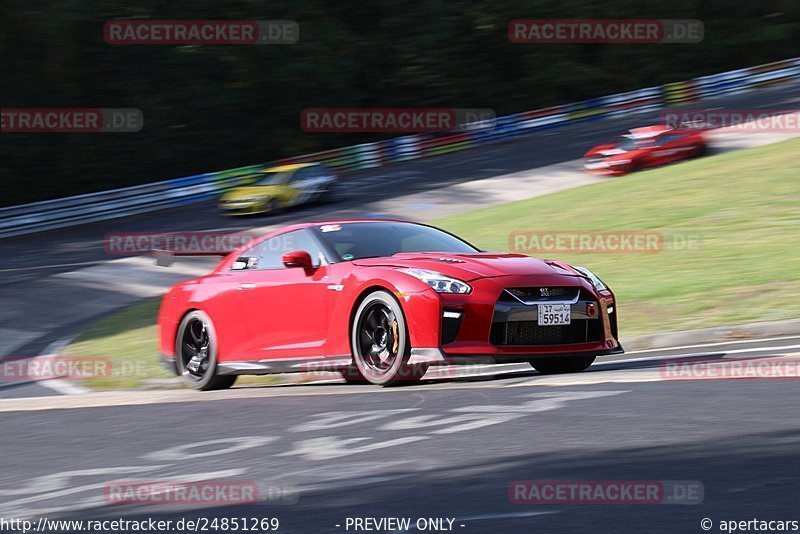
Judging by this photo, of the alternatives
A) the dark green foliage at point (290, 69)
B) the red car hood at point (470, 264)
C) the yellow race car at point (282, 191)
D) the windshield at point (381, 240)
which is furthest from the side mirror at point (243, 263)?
the dark green foliage at point (290, 69)

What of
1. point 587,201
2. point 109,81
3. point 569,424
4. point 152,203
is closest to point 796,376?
point 569,424

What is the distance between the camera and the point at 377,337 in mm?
8742

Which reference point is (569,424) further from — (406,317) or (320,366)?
(320,366)

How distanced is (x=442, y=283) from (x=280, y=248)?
2026 mm

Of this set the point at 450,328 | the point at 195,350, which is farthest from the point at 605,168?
the point at 450,328

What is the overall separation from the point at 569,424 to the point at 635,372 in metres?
2.49

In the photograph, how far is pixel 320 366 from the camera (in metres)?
9.12

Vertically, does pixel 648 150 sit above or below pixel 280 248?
above

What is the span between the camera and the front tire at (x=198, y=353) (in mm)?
10359

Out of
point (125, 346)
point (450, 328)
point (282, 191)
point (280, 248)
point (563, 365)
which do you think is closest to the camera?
point (450, 328)

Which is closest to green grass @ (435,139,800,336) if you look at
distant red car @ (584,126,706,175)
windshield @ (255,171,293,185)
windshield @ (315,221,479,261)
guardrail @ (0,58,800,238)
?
distant red car @ (584,126,706,175)

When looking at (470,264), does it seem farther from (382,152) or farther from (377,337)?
(382,152)

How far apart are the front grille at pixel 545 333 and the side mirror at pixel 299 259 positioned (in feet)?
5.63

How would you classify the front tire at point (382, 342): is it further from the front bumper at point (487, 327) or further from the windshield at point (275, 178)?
the windshield at point (275, 178)
